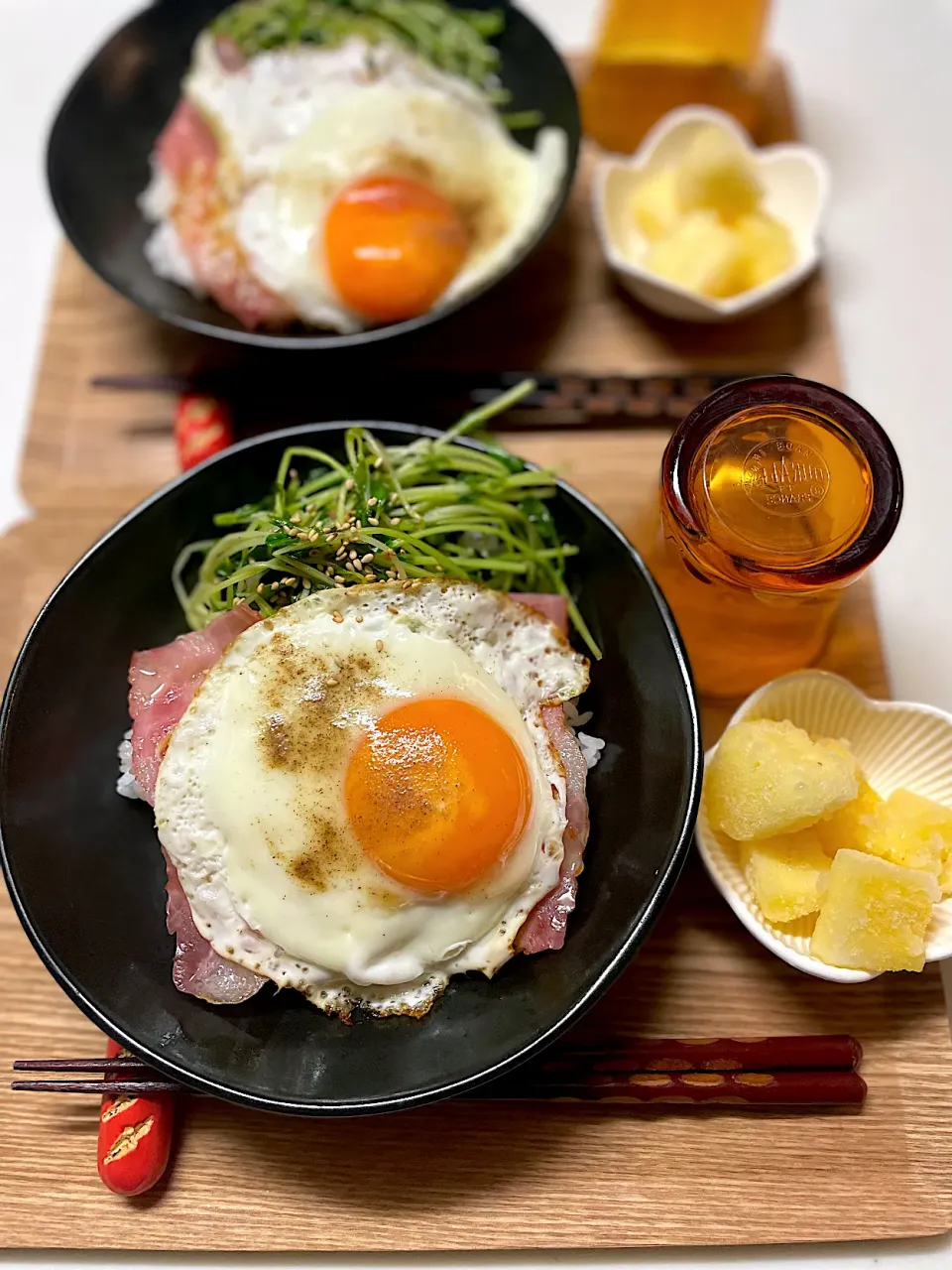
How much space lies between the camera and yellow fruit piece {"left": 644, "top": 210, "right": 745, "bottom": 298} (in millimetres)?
2736

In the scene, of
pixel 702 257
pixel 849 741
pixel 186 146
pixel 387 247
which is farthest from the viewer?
pixel 186 146

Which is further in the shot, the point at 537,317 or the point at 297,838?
the point at 537,317

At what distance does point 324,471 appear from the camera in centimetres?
235

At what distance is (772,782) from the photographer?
1967 millimetres

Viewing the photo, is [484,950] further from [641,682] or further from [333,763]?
[641,682]

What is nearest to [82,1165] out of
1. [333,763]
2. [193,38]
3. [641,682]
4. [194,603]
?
[333,763]

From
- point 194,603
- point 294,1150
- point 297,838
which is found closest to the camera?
point 297,838

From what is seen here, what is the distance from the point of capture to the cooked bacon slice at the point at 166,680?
Answer: 80.5 inches

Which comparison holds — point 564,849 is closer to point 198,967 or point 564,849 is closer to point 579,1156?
point 579,1156

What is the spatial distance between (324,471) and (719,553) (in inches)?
37.0

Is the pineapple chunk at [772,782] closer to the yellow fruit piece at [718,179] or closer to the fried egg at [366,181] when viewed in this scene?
the fried egg at [366,181]

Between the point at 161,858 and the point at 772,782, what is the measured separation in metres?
1.28

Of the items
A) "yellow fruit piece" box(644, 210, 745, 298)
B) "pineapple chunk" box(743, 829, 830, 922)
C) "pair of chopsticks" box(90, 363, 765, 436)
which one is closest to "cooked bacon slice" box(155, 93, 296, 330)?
"pair of chopsticks" box(90, 363, 765, 436)

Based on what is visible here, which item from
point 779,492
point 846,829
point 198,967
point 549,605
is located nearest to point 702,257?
point 779,492
